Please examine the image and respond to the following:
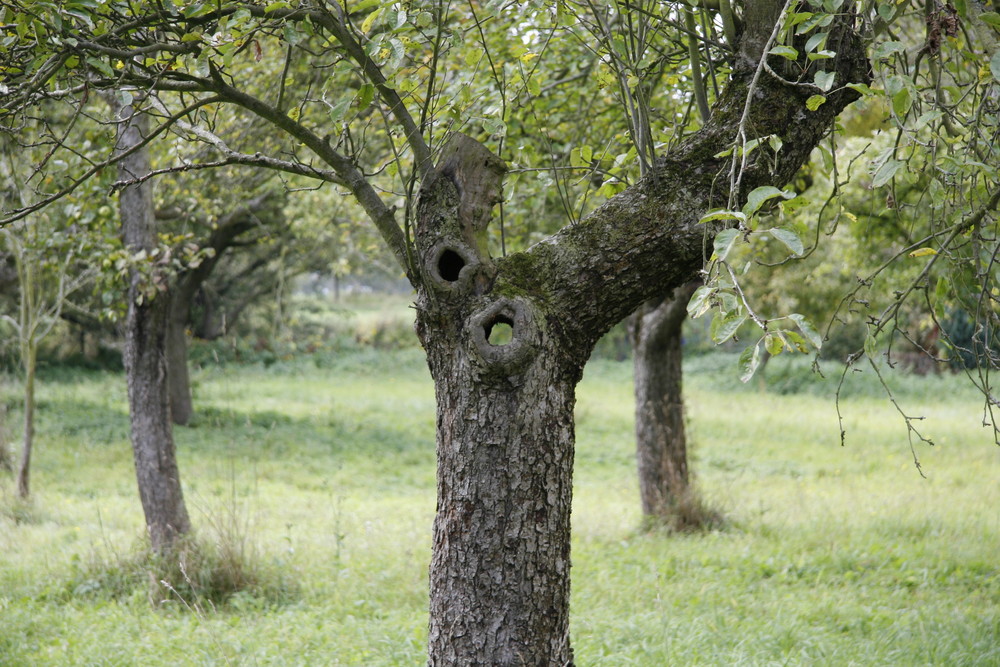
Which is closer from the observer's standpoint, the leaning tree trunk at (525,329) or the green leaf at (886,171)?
the green leaf at (886,171)

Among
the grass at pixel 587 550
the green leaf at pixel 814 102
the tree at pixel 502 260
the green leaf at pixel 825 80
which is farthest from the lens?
the grass at pixel 587 550

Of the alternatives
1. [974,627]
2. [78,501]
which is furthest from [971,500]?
[78,501]

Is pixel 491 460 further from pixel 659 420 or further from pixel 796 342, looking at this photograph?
pixel 659 420

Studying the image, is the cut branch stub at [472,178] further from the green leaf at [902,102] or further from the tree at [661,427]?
the tree at [661,427]

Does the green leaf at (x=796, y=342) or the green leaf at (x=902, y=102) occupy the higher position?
the green leaf at (x=902, y=102)

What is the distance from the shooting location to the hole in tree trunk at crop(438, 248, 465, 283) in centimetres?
279

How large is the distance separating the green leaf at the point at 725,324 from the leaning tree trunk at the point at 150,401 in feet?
16.6

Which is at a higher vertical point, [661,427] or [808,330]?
[808,330]

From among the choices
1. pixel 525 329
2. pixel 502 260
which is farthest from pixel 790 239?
pixel 502 260

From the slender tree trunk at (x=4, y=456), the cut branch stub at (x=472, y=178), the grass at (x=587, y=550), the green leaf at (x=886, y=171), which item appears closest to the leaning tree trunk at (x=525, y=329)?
the cut branch stub at (x=472, y=178)

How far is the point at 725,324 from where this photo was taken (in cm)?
193

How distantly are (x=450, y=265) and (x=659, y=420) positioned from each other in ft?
17.2

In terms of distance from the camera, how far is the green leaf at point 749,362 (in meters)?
1.96

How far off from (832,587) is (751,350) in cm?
457
